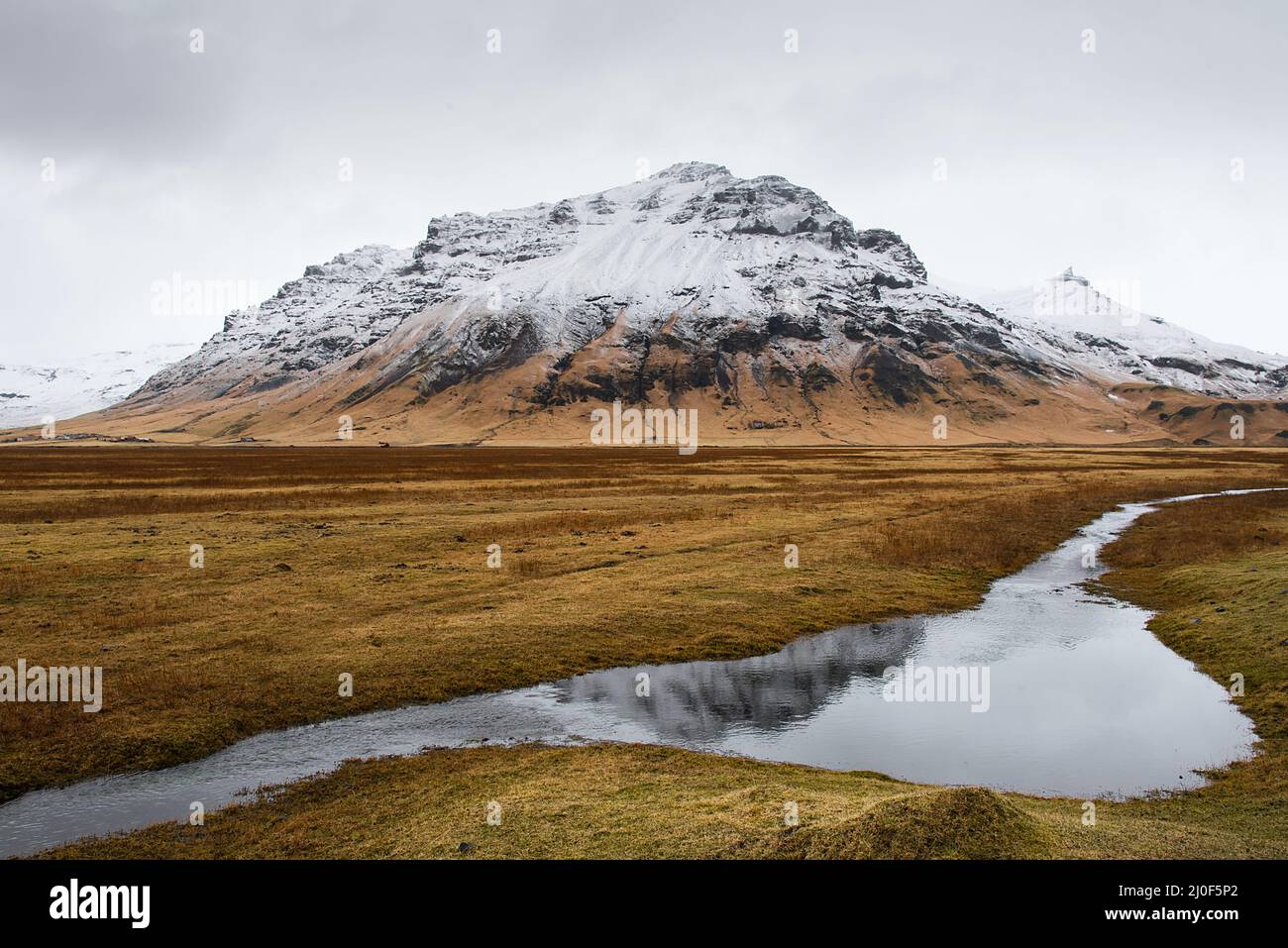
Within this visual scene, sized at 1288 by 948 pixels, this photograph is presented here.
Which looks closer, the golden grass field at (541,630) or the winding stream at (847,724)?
the golden grass field at (541,630)

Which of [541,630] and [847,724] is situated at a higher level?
[541,630]

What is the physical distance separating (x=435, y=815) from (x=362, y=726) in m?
5.82

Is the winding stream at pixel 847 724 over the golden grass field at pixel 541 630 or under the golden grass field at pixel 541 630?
under

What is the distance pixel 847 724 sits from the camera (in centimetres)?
1861

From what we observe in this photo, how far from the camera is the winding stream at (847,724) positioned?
48.4 ft

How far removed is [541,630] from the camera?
25.6m

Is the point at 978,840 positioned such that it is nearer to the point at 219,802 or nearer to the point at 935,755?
the point at 935,755

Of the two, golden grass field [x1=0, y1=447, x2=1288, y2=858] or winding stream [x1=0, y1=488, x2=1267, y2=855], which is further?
winding stream [x1=0, y1=488, x2=1267, y2=855]

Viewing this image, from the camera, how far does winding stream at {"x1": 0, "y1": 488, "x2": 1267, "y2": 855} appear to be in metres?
14.8

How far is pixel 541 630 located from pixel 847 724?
1073 centimetres

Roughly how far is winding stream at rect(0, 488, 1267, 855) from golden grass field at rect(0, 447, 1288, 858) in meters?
0.87

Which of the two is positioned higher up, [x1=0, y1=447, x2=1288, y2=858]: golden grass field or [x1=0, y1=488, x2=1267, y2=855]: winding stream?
[x1=0, y1=447, x2=1288, y2=858]: golden grass field

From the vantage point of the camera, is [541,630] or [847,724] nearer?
[847,724]

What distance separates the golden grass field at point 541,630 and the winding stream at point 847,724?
87cm
